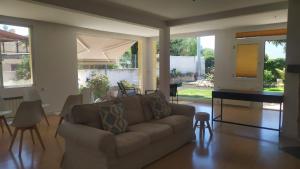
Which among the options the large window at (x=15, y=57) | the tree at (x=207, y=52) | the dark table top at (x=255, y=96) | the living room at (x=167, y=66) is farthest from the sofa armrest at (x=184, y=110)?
the tree at (x=207, y=52)

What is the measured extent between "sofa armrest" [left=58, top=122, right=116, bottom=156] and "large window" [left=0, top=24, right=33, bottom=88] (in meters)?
3.84

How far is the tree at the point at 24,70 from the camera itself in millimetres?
5859

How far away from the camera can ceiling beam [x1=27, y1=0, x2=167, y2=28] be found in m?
4.28

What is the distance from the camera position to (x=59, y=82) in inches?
257

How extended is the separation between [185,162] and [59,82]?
4.77 metres

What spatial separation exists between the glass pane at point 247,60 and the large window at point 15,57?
6.43 m

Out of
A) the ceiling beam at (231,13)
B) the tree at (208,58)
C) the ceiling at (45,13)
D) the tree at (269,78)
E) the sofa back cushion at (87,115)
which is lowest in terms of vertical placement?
the sofa back cushion at (87,115)

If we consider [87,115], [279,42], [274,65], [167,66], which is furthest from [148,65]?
[87,115]

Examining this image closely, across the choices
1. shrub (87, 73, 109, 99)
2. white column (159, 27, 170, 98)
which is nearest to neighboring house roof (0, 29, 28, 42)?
shrub (87, 73, 109, 99)

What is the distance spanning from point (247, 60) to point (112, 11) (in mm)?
4702

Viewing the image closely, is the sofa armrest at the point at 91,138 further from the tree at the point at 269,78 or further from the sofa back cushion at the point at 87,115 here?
A: the tree at the point at 269,78

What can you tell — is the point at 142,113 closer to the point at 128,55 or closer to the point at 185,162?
the point at 185,162

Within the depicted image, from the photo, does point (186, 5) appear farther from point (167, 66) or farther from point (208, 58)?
point (208, 58)

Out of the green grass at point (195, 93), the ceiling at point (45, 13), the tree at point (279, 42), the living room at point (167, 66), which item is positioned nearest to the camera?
the living room at point (167, 66)
